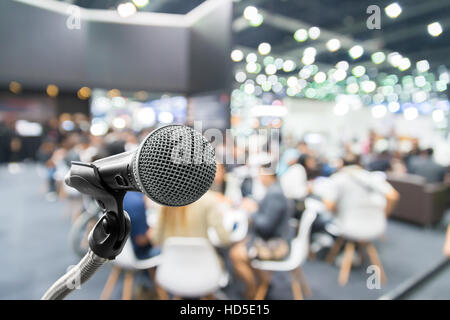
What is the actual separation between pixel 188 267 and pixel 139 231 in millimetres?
581

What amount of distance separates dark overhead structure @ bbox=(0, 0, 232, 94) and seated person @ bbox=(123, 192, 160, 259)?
7.98 ft

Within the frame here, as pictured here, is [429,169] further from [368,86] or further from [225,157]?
[368,86]

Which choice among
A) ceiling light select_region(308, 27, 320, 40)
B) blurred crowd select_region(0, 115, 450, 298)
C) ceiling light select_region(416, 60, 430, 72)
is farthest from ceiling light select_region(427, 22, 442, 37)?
ceiling light select_region(308, 27, 320, 40)

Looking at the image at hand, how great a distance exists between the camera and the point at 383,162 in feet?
17.6

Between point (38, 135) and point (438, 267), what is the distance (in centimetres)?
1173

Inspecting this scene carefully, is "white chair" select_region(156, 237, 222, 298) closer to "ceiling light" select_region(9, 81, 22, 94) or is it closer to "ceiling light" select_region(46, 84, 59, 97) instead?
"ceiling light" select_region(46, 84, 59, 97)

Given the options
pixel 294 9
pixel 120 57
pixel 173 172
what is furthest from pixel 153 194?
pixel 294 9

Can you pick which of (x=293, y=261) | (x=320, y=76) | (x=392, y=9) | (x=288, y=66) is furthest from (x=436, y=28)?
(x=288, y=66)

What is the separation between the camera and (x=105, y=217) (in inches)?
18.7

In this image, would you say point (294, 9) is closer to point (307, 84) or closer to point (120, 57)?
point (120, 57)

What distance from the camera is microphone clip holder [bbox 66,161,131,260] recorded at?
18.2 inches

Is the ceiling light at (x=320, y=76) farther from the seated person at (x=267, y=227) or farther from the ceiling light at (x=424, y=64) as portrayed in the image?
the seated person at (x=267, y=227)

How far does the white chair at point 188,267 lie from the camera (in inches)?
71.6

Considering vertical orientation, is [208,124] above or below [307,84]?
below
